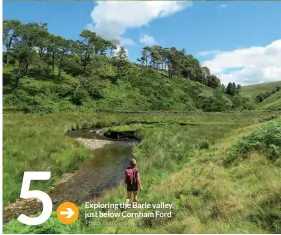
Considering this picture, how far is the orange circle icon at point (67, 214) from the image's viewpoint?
8664 millimetres

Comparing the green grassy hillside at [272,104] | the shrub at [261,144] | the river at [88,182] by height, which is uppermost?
the green grassy hillside at [272,104]

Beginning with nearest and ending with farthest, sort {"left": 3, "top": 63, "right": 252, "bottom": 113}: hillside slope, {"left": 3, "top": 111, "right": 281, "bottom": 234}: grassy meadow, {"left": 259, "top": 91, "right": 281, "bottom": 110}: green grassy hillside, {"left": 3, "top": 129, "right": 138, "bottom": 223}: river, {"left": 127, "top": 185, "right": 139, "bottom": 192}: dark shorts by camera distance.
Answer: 1. {"left": 3, "top": 111, "right": 281, "bottom": 234}: grassy meadow
2. {"left": 127, "top": 185, "right": 139, "bottom": 192}: dark shorts
3. {"left": 3, "top": 129, "right": 138, "bottom": 223}: river
4. {"left": 3, "top": 63, "right": 252, "bottom": 113}: hillside slope
5. {"left": 259, "top": 91, "right": 281, "bottom": 110}: green grassy hillside

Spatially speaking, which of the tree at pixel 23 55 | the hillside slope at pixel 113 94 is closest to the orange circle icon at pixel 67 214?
the hillside slope at pixel 113 94

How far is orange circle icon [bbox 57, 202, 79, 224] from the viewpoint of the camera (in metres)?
8.66

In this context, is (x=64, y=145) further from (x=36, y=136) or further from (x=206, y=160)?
(x=206, y=160)

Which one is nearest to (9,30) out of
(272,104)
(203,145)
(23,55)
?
(23,55)

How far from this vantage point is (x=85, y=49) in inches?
3113

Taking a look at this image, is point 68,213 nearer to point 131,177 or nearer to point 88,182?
point 131,177

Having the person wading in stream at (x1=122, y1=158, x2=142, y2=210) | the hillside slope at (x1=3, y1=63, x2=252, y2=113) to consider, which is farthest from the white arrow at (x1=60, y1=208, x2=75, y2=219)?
the hillside slope at (x1=3, y1=63, x2=252, y2=113)

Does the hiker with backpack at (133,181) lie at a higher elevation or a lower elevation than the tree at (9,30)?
lower

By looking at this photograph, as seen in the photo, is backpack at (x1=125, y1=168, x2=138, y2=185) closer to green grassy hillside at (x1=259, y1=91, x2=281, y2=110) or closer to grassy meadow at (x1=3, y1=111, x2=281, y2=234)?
grassy meadow at (x1=3, y1=111, x2=281, y2=234)

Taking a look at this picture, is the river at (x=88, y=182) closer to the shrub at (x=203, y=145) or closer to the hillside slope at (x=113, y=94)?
the shrub at (x=203, y=145)

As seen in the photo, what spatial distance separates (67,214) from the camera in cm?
876

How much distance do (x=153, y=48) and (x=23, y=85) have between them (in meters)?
40.6
